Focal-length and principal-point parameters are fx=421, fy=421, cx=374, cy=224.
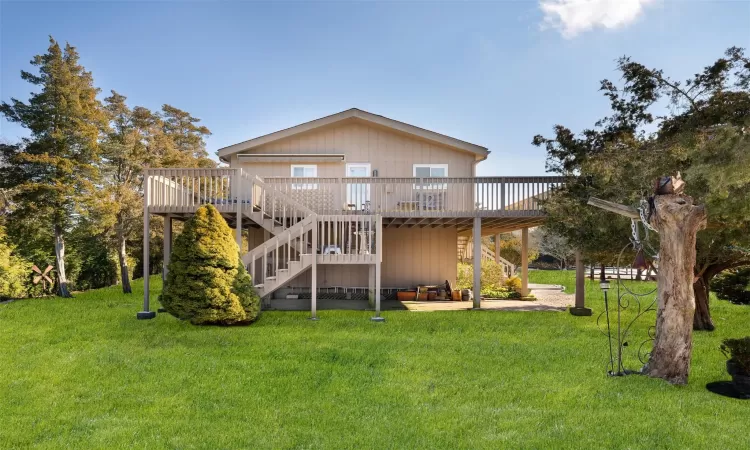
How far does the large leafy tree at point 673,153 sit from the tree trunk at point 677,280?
356 mm

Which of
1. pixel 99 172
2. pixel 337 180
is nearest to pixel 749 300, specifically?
pixel 337 180

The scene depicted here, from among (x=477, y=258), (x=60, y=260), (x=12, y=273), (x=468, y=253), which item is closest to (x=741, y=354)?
(x=477, y=258)

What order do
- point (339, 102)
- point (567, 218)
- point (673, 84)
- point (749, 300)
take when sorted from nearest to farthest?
point (673, 84) → point (567, 218) → point (749, 300) → point (339, 102)

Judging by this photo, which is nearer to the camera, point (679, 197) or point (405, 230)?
point (679, 197)

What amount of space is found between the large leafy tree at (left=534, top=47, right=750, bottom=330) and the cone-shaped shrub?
757 cm

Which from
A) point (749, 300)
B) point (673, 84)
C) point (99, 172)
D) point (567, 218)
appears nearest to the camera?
point (673, 84)

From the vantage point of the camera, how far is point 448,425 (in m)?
4.23

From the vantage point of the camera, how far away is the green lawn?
401 centimetres

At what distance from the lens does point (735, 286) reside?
11836mm

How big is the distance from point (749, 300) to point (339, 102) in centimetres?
1582

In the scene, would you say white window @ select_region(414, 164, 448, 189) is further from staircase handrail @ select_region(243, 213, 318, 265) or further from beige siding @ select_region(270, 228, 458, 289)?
staircase handrail @ select_region(243, 213, 318, 265)

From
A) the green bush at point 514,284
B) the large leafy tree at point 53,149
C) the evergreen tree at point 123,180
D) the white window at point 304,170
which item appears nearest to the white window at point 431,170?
the white window at point 304,170

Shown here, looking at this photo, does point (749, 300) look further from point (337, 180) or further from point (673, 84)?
point (337, 180)

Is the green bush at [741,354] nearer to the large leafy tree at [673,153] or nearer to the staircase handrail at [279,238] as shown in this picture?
the large leafy tree at [673,153]
